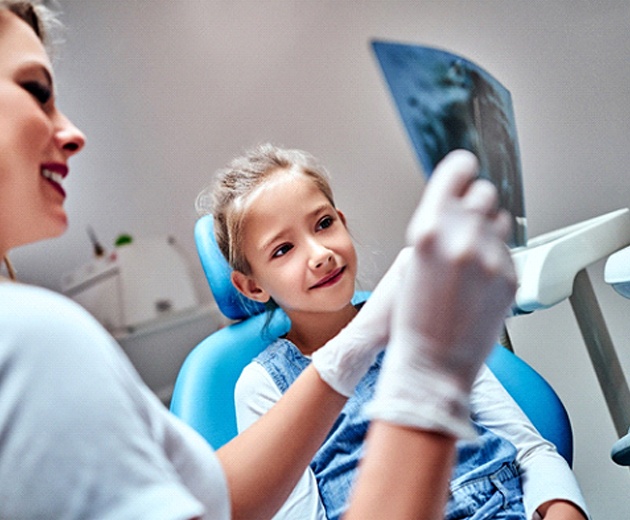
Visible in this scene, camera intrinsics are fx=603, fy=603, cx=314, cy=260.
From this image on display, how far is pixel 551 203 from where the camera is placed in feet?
4.51

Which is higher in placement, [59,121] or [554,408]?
[59,121]

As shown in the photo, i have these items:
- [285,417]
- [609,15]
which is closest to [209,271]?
[285,417]

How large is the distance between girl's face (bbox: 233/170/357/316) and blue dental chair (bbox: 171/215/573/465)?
6cm

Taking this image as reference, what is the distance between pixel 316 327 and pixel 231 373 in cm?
17

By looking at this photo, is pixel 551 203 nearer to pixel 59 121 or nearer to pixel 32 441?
pixel 59 121

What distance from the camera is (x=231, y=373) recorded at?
42.8 inches

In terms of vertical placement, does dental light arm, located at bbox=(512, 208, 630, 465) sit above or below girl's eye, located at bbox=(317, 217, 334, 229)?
below

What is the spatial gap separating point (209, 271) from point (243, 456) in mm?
558

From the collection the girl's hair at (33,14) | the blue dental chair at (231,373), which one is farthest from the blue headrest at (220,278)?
the girl's hair at (33,14)

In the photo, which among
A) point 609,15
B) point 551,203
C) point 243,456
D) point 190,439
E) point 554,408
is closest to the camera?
point 190,439

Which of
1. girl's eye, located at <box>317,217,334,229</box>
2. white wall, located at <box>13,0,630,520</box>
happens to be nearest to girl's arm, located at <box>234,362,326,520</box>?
girl's eye, located at <box>317,217,334,229</box>

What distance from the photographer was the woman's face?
442 millimetres

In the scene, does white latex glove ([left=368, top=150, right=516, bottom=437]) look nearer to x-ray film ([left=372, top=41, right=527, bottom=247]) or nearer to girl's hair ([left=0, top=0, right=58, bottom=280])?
girl's hair ([left=0, top=0, right=58, bottom=280])

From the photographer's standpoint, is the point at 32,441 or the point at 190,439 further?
the point at 190,439
